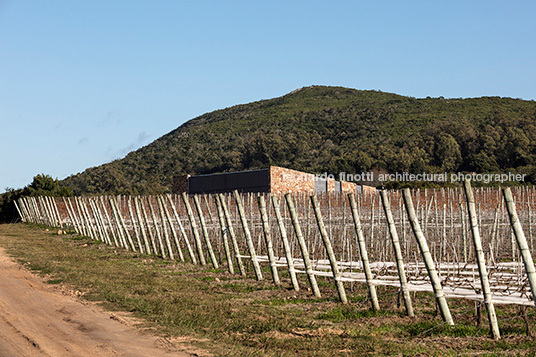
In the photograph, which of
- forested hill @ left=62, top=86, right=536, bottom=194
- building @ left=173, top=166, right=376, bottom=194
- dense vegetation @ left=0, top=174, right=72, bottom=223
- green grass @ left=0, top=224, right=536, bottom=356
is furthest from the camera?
forested hill @ left=62, top=86, right=536, bottom=194

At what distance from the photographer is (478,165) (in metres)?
45.4

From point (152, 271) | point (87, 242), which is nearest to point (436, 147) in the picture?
point (87, 242)

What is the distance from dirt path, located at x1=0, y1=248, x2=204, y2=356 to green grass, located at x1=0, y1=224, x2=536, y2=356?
0.34m

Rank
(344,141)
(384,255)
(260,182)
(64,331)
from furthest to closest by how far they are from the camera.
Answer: (344,141) < (260,182) < (384,255) < (64,331)

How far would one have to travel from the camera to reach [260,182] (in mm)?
29594

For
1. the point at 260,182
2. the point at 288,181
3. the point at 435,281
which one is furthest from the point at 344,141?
the point at 435,281

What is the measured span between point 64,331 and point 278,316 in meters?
2.44

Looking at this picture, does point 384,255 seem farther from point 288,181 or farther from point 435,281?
point 288,181

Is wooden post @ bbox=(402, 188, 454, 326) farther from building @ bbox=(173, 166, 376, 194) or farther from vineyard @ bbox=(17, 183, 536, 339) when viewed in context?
building @ bbox=(173, 166, 376, 194)

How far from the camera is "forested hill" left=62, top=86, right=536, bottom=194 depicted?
158 feet

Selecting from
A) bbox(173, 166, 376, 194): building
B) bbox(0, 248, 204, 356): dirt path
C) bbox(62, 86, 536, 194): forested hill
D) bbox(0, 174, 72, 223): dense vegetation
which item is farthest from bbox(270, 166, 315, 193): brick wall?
bbox(0, 248, 204, 356): dirt path

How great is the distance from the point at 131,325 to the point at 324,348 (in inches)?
88.7

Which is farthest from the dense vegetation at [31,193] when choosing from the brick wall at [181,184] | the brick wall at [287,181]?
the brick wall at [287,181]

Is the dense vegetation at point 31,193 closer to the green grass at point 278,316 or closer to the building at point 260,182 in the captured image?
the building at point 260,182
